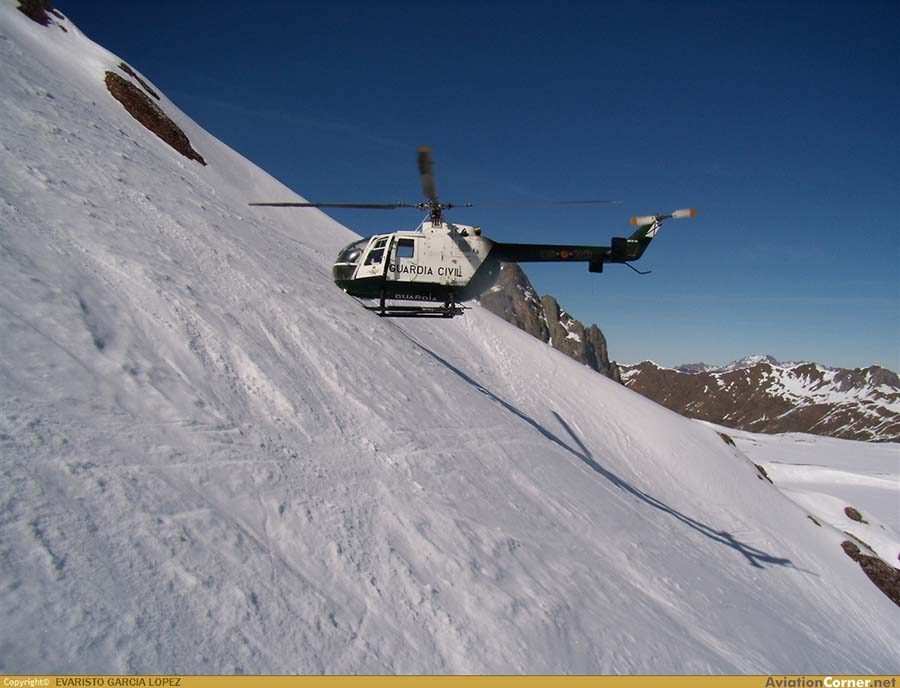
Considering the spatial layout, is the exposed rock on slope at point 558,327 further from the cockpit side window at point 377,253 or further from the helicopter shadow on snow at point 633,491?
the cockpit side window at point 377,253

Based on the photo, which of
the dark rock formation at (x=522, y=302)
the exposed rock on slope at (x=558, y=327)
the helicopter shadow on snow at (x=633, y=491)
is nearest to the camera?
the helicopter shadow on snow at (x=633, y=491)

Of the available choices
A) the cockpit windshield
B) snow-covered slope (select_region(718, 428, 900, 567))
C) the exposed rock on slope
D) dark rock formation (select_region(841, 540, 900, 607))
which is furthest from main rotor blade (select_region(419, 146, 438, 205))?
the exposed rock on slope

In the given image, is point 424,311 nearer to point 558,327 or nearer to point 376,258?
point 376,258

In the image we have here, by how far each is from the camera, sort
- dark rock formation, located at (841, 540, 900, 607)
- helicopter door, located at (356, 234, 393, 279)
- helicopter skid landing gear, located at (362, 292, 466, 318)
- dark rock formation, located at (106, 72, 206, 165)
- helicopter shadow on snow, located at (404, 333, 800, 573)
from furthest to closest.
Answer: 1. dark rock formation, located at (106, 72, 206, 165)
2. dark rock formation, located at (841, 540, 900, 607)
3. helicopter shadow on snow, located at (404, 333, 800, 573)
4. helicopter skid landing gear, located at (362, 292, 466, 318)
5. helicopter door, located at (356, 234, 393, 279)

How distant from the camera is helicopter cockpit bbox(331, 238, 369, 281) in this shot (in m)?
16.1

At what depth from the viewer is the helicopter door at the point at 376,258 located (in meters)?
15.7

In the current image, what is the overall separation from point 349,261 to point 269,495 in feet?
35.1

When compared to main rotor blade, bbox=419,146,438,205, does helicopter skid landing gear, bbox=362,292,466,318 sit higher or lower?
lower

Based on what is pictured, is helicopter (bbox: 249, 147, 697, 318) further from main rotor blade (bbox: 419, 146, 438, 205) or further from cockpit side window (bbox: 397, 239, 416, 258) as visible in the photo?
main rotor blade (bbox: 419, 146, 438, 205)

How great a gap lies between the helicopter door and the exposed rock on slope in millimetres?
69998

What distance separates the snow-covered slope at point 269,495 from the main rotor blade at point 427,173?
4796 mm

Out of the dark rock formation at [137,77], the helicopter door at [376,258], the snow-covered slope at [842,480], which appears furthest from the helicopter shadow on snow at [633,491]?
the dark rock formation at [137,77]

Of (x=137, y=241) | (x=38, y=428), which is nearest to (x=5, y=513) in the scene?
(x=38, y=428)

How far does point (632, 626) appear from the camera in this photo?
8.56 meters
